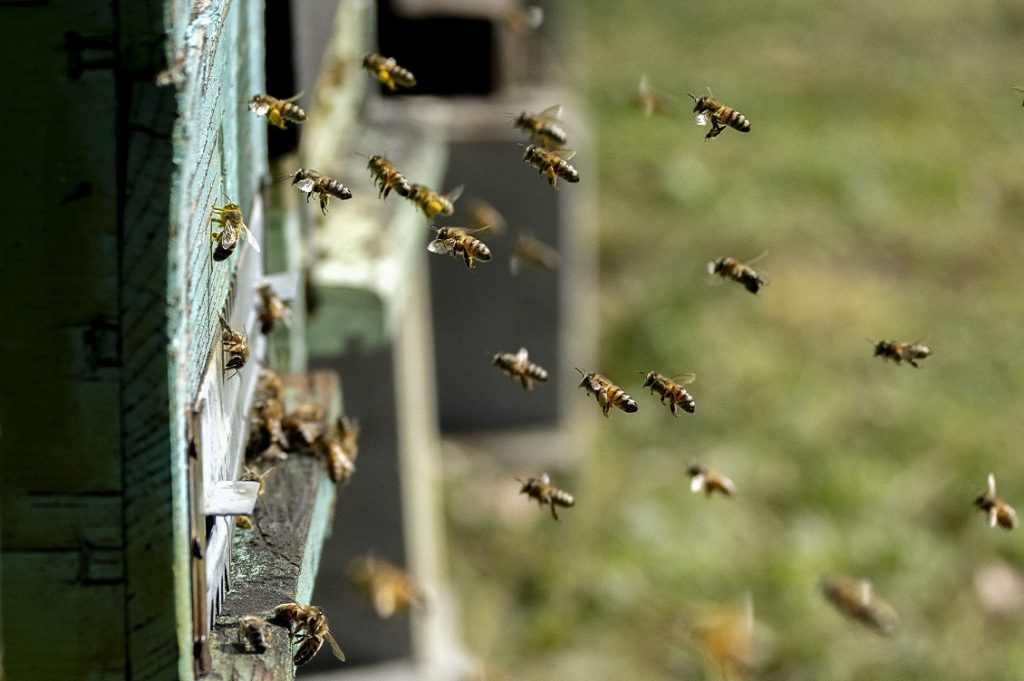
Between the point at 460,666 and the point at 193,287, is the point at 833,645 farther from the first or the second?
the point at 193,287

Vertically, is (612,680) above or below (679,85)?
below

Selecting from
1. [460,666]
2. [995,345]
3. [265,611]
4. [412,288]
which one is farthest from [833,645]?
[265,611]

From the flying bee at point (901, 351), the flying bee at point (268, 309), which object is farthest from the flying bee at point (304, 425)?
the flying bee at point (901, 351)

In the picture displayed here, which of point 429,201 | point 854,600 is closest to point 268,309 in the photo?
point 429,201

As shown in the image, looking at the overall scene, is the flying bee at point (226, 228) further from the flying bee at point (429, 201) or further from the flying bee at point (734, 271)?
the flying bee at point (734, 271)

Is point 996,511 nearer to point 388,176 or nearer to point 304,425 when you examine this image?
point 388,176

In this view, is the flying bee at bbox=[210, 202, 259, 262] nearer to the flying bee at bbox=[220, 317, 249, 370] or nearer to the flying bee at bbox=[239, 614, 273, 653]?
the flying bee at bbox=[220, 317, 249, 370]
